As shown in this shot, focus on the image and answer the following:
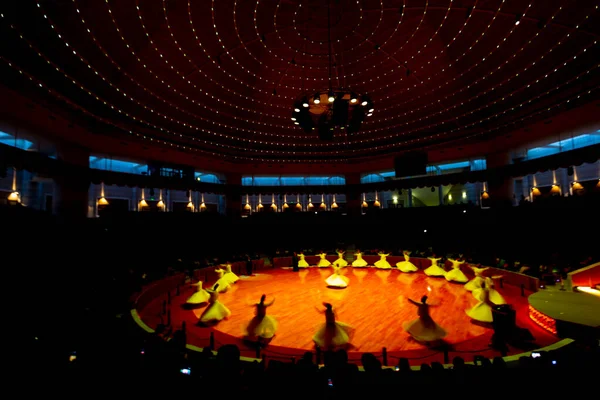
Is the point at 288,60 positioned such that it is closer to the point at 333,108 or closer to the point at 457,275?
the point at 333,108

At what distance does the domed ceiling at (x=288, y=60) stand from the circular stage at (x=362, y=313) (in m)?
5.51

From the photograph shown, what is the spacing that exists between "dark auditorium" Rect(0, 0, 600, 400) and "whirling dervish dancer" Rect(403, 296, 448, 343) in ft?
0.17

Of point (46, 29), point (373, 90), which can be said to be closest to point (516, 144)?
point (373, 90)

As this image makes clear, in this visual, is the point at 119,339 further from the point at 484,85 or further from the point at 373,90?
the point at 484,85

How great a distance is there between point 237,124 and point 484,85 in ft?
36.5

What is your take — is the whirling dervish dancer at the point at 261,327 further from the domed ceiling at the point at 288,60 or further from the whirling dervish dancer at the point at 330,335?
the domed ceiling at the point at 288,60

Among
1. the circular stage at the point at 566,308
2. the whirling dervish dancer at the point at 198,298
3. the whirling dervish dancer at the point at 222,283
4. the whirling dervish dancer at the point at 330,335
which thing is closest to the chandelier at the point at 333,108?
the whirling dervish dancer at the point at 330,335

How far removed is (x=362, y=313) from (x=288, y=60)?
31.6ft

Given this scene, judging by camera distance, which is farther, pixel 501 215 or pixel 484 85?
pixel 501 215

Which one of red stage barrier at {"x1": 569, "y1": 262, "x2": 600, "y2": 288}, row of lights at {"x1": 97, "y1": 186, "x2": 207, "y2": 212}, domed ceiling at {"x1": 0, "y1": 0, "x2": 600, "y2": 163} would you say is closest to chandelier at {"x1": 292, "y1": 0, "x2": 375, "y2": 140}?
domed ceiling at {"x1": 0, "y1": 0, "x2": 600, "y2": 163}

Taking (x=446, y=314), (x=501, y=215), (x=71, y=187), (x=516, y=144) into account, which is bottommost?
(x=446, y=314)

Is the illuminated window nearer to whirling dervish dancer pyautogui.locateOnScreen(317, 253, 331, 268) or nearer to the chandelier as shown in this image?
whirling dervish dancer pyautogui.locateOnScreen(317, 253, 331, 268)

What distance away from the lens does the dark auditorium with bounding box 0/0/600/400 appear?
3.97 meters

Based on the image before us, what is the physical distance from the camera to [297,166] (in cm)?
2288
